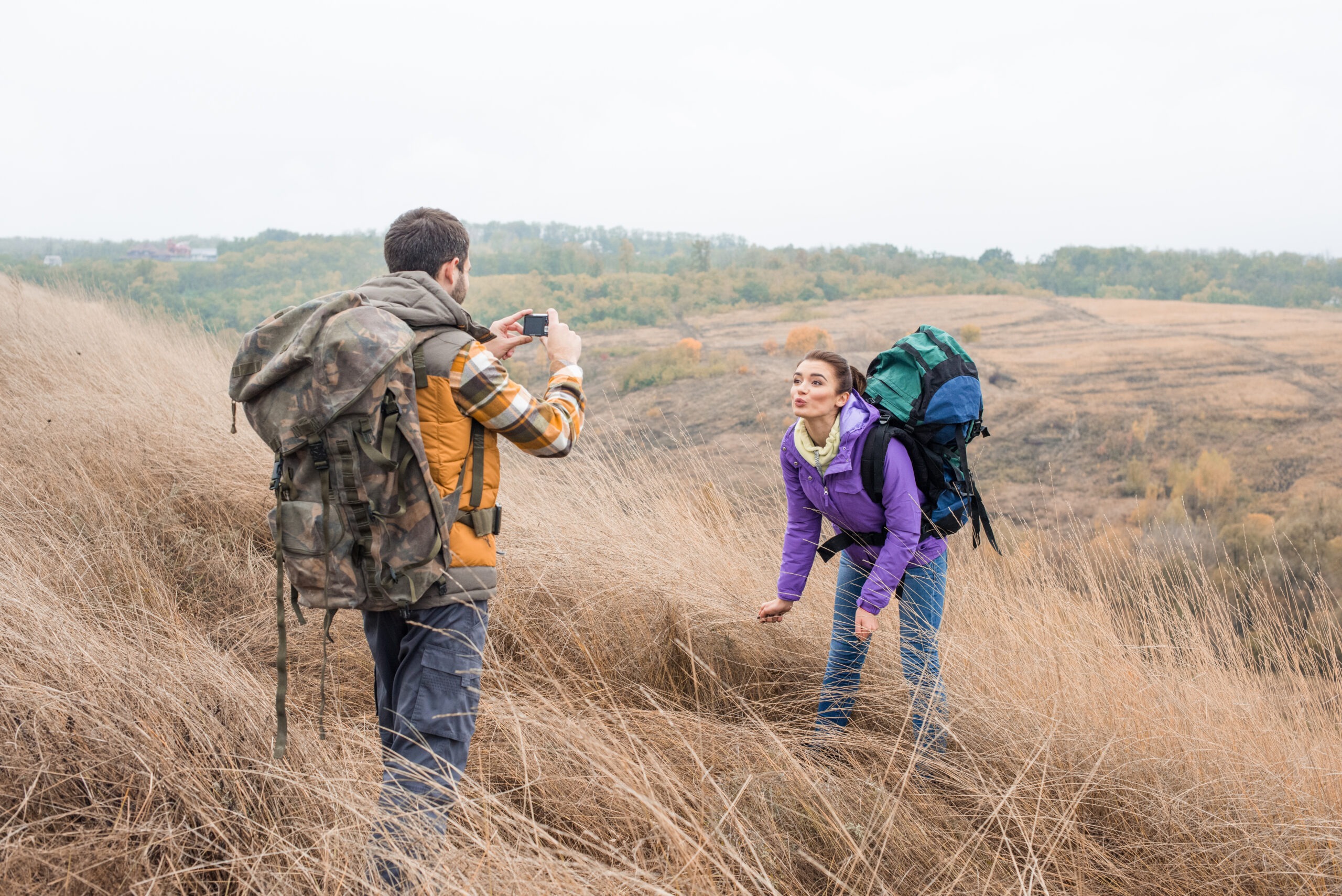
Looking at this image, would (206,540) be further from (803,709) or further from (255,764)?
(803,709)

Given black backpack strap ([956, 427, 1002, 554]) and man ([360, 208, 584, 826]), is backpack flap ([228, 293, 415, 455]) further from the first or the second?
black backpack strap ([956, 427, 1002, 554])

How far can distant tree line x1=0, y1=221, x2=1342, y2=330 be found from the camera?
23156mm

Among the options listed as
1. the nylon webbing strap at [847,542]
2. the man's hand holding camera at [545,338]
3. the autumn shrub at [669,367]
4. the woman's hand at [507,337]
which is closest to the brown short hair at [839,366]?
→ the nylon webbing strap at [847,542]

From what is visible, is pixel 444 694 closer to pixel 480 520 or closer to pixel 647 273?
pixel 480 520

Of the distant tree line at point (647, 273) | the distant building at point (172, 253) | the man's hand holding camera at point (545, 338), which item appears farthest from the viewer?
the distant building at point (172, 253)

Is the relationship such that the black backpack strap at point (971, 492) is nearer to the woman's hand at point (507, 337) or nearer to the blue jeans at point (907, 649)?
the blue jeans at point (907, 649)

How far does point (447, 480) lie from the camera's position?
6.14 ft

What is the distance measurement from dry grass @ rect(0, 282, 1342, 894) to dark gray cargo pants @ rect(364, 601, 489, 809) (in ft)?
0.38

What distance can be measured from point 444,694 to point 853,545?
148 cm

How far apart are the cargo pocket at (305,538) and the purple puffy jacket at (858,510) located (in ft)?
4.92

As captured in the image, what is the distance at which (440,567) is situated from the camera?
1.87 m

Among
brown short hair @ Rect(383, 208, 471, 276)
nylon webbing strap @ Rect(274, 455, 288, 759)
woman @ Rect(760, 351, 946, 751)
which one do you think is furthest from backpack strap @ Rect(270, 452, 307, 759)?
woman @ Rect(760, 351, 946, 751)

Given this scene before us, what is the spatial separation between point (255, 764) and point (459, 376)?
1203 mm

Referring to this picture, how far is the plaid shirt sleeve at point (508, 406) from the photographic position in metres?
1.83
